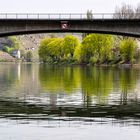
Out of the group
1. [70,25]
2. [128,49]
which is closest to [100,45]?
[128,49]

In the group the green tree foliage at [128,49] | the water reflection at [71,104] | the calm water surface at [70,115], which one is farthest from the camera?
the green tree foliage at [128,49]

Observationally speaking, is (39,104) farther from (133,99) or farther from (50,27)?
(50,27)

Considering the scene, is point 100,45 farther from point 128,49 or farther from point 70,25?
point 70,25

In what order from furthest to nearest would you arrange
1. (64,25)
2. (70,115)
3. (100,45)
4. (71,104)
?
(100,45), (64,25), (71,104), (70,115)

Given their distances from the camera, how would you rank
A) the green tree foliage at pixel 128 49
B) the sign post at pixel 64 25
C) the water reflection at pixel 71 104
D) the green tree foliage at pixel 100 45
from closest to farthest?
1. the water reflection at pixel 71 104
2. the sign post at pixel 64 25
3. the green tree foliage at pixel 128 49
4. the green tree foliage at pixel 100 45

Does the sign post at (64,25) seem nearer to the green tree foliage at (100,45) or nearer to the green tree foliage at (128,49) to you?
the green tree foliage at (128,49)

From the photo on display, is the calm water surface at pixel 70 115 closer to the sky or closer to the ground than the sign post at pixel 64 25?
closer to the ground

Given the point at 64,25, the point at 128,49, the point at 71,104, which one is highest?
the point at 64,25

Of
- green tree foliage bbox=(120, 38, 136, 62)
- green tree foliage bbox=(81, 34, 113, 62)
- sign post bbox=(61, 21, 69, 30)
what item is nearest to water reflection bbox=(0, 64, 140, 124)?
sign post bbox=(61, 21, 69, 30)

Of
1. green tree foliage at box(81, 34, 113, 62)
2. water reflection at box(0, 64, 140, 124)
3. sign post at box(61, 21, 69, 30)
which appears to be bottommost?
water reflection at box(0, 64, 140, 124)

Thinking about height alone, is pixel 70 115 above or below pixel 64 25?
below

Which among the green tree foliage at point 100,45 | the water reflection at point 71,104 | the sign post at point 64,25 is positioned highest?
the sign post at point 64,25

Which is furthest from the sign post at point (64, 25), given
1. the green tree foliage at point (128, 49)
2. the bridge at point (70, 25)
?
the green tree foliage at point (128, 49)

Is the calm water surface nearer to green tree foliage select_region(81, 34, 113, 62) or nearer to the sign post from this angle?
the sign post
